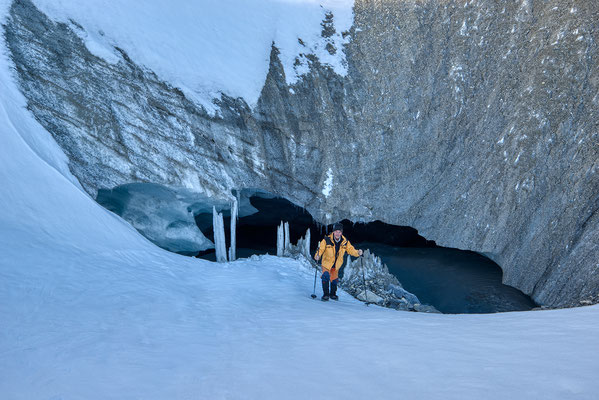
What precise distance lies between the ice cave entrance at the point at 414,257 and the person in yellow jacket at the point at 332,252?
249 inches

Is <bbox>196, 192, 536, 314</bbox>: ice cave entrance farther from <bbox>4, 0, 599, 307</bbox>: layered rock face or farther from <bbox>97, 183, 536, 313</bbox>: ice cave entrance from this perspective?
<bbox>4, 0, 599, 307</bbox>: layered rock face

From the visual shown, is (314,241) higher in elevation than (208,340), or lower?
higher

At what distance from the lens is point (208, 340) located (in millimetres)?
4133

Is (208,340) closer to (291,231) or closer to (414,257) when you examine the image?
(414,257)

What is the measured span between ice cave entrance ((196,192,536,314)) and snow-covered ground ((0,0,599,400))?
24.9ft

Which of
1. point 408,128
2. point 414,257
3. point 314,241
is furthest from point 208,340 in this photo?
point 314,241

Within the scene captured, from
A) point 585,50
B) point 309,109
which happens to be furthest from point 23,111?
point 585,50

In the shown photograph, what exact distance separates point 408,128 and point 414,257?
5875 millimetres

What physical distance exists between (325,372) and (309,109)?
41.8 ft

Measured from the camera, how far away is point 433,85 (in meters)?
14.6

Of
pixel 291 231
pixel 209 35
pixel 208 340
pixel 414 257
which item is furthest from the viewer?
pixel 291 231

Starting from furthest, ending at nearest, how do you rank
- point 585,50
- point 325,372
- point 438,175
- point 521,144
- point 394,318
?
point 438,175
point 521,144
point 585,50
point 394,318
point 325,372

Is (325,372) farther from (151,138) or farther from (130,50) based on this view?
(130,50)

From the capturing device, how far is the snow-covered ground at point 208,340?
2791 mm
